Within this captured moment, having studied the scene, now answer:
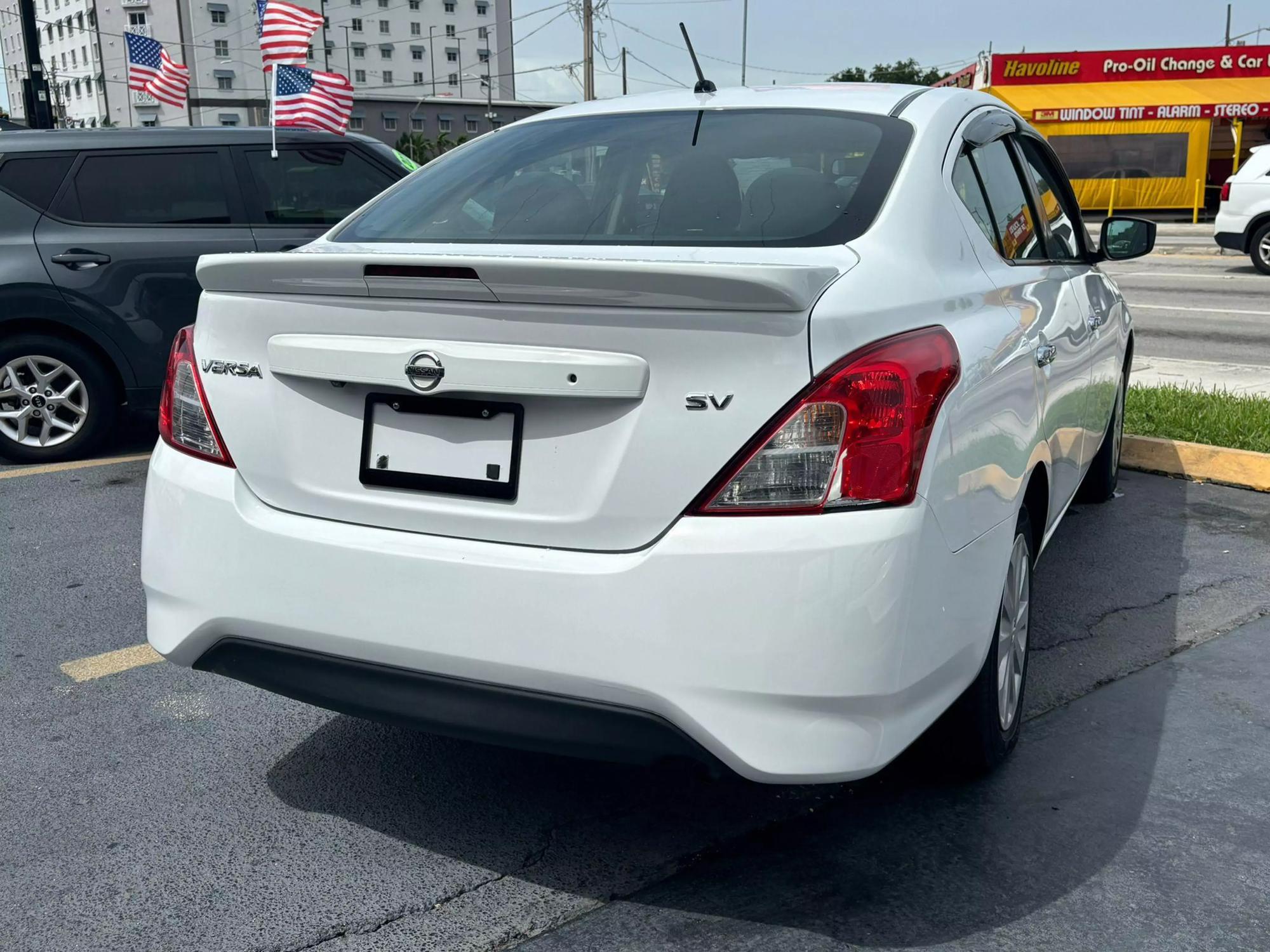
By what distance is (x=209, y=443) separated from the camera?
2.60 metres

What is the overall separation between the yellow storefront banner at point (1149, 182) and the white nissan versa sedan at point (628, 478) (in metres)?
30.3

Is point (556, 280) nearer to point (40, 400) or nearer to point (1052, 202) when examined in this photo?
point (1052, 202)

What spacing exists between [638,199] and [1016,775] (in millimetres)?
1641

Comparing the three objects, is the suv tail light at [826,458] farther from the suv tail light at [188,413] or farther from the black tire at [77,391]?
the black tire at [77,391]

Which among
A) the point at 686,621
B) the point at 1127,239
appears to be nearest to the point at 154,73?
the point at 1127,239

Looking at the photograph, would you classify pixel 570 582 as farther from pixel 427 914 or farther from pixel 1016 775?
pixel 1016 775

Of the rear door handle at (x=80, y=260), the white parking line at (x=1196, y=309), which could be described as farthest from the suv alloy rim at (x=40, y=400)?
the white parking line at (x=1196, y=309)

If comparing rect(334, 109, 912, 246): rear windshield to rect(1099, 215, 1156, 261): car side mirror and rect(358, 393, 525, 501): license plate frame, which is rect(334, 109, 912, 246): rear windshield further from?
rect(1099, 215, 1156, 261): car side mirror

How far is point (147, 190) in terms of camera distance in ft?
21.5

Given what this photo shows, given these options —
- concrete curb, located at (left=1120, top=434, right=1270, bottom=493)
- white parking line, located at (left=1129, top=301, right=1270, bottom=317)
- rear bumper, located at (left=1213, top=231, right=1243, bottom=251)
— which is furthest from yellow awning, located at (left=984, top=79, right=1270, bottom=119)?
concrete curb, located at (left=1120, top=434, right=1270, bottom=493)

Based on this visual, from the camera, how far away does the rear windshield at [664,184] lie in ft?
9.02

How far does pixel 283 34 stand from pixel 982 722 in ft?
34.7

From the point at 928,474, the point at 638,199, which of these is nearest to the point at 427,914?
the point at 928,474

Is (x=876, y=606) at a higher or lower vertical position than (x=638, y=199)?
lower
